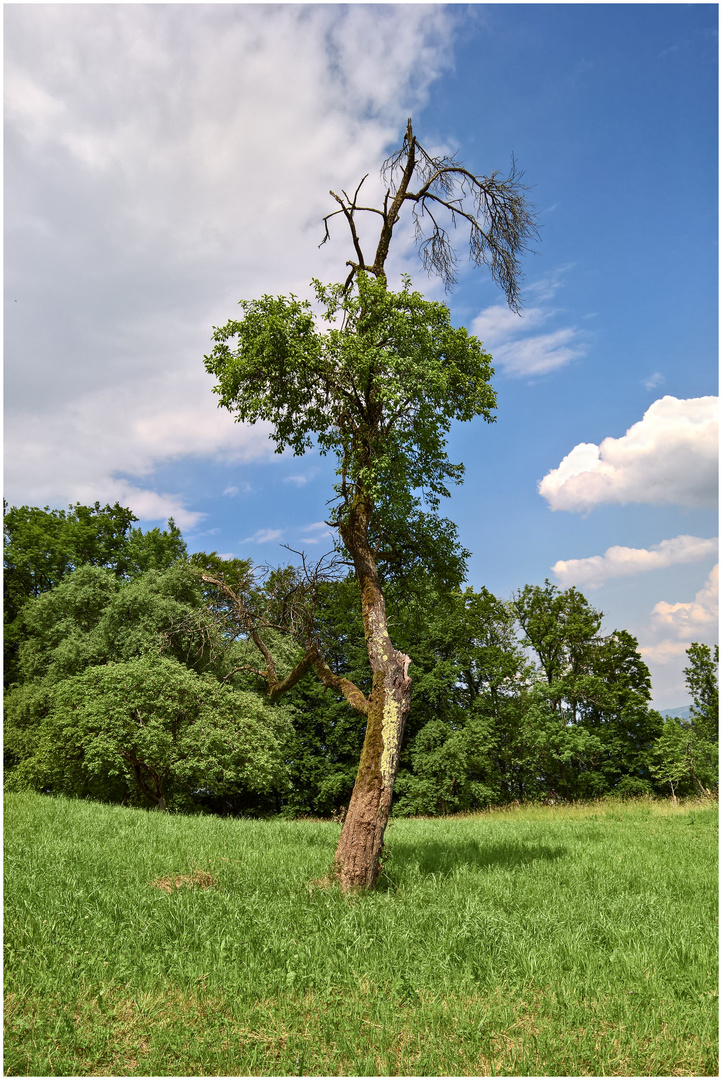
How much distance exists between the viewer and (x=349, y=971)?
18.9ft

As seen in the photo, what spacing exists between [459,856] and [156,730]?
13754 mm

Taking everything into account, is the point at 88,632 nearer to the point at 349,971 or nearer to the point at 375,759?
the point at 375,759

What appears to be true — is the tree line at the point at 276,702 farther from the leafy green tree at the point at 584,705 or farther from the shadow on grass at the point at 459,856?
the shadow on grass at the point at 459,856

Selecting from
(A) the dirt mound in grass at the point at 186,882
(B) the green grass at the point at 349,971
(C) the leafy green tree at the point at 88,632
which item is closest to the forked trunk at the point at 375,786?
(B) the green grass at the point at 349,971

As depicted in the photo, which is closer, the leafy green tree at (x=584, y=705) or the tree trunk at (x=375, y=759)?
the tree trunk at (x=375, y=759)

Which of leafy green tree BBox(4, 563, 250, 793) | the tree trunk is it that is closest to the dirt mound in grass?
the tree trunk

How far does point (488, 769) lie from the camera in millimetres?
35438

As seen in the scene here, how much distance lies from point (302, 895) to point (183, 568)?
22.7 meters

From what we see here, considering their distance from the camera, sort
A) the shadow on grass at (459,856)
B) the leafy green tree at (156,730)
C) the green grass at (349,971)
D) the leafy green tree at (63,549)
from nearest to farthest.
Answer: the green grass at (349,971)
the shadow on grass at (459,856)
the leafy green tree at (156,730)
the leafy green tree at (63,549)

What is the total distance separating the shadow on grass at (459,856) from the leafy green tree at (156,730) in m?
10.8

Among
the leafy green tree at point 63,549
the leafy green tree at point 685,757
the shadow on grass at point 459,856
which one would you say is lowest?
the leafy green tree at point 685,757

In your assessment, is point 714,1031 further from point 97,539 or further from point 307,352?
point 97,539

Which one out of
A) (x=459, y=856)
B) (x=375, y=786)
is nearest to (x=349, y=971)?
(x=375, y=786)

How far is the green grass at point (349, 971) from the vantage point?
4688 millimetres
